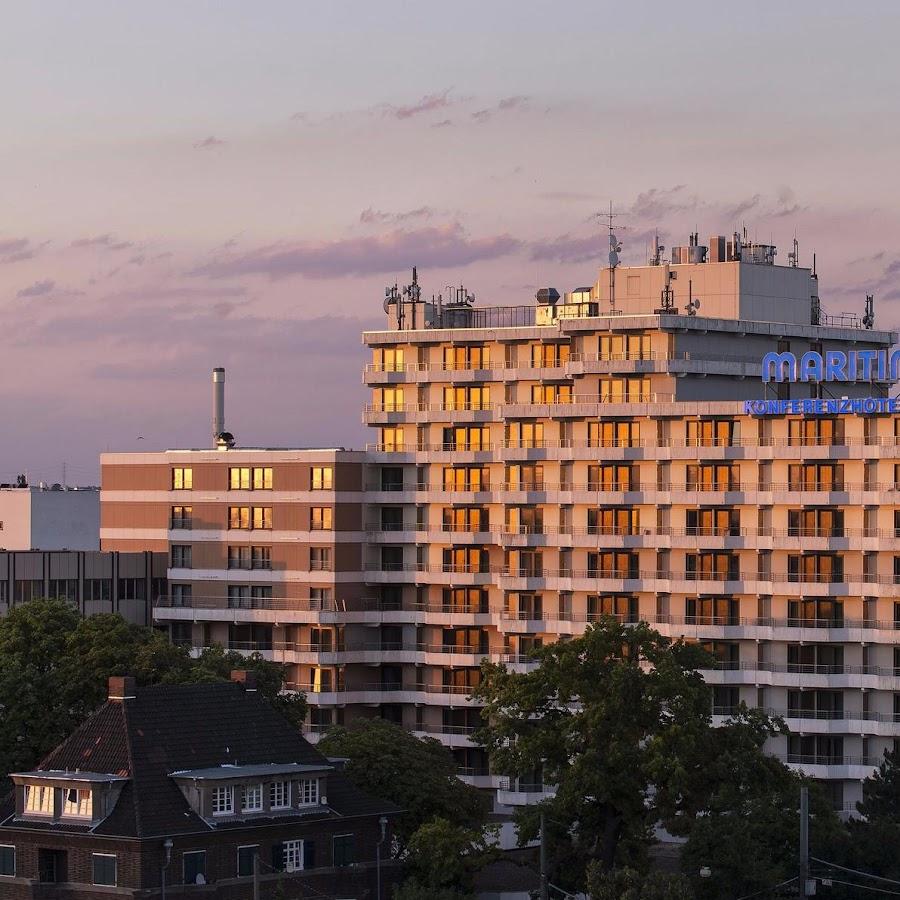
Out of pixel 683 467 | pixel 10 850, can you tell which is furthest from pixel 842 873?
pixel 683 467

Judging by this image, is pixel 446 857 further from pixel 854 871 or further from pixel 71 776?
pixel 854 871

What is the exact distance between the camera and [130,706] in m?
140

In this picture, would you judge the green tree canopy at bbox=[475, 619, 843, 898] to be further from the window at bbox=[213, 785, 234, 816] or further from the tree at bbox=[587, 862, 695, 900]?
the window at bbox=[213, 785, 234, 816]

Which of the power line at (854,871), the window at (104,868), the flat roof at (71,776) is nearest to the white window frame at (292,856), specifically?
the flat roof at (71,776)

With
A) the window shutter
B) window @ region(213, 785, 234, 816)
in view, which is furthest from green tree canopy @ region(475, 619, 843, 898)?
window @ region(213, 785, 234, 816)

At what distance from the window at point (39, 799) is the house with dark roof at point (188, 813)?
3.0 inches

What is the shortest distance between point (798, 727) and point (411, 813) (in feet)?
147

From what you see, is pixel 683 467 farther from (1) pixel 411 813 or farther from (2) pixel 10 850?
(2) pixel 10 850

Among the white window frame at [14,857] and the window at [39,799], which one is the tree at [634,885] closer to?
the window at [39,799]

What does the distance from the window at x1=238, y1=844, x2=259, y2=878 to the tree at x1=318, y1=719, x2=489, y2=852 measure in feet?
43.4

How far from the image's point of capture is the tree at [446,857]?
458ft

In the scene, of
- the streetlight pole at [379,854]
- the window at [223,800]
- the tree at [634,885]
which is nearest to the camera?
the tree at [634,885]

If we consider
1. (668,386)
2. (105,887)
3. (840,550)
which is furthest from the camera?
(668,386)

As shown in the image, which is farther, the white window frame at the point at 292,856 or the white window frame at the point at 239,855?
the white window frame at the point at 292,856
